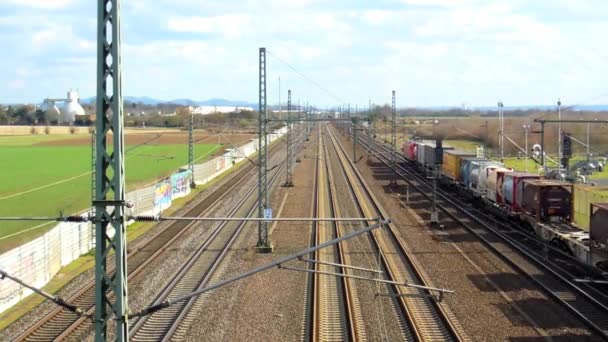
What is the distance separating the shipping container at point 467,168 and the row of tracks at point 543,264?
253 centimetres

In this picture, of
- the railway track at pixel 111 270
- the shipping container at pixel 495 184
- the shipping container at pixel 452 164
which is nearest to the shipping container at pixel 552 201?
the shipping container at pixel 495 184

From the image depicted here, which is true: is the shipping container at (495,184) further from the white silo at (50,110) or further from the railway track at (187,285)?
the white silo at (50,110)

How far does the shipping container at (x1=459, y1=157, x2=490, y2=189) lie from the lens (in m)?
41.0

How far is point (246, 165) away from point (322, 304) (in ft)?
186

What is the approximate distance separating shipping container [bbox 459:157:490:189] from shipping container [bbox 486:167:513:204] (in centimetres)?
289

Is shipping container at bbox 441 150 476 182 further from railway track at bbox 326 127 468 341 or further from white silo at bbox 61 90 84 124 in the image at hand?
white silo at bbox 61 90 84 124

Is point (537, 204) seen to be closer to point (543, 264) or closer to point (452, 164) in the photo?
point (543, 264)

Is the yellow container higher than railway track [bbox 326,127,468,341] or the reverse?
higher

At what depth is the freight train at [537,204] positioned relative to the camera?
21781 mm

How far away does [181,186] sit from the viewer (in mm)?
47594

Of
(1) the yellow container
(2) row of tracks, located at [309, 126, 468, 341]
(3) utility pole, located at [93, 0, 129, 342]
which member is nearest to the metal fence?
(3) utility pole, located at [93, 0, 129, 342]

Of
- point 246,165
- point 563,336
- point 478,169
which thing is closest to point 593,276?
point 563,336

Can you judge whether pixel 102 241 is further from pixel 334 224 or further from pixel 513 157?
pixel 513 157

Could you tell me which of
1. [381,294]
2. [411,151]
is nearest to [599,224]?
[381,294]
